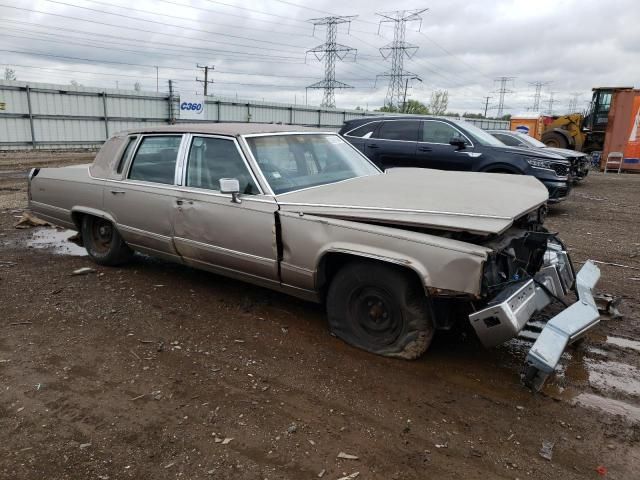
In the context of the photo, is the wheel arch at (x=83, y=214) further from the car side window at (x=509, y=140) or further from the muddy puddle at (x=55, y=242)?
the car side window at (x=509, y=140)

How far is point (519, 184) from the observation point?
4.41 metres

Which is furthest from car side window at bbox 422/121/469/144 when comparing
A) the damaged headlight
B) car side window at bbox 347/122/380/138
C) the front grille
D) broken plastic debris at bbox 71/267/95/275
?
broken plastic debris at bbox 71/267/95/275

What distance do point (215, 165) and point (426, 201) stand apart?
6.40 ft

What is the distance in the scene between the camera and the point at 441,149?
9078 mm

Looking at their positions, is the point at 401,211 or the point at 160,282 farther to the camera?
the point at 160,282

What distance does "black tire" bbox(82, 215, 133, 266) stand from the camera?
17.6ft

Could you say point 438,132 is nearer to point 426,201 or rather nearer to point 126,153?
point 126,153

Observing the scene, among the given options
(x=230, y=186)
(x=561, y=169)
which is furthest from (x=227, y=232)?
(x=561, y=169)

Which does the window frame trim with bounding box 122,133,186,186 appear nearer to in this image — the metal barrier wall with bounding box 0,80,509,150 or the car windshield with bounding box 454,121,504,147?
the car windshield with bounding box 454,121,504,147

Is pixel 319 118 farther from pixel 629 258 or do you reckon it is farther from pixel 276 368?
pixel 276 368

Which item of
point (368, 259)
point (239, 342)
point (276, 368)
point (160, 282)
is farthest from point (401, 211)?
point (160, 282)

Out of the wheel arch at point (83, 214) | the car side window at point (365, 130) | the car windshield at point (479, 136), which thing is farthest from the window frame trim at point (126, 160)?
the car windshield at point (479, 136)

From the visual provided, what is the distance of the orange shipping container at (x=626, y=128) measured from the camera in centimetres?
1862

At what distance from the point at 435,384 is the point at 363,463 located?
94 centimetres
